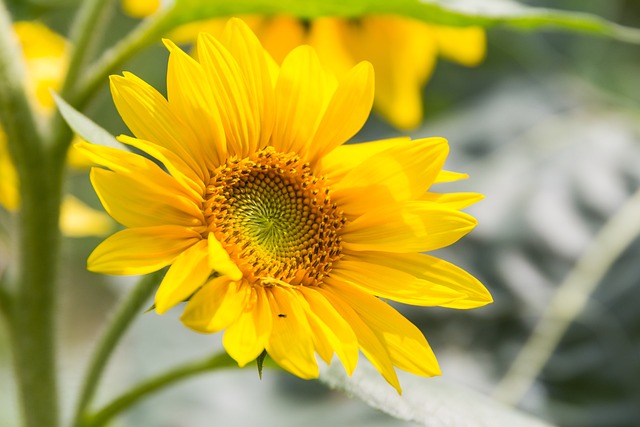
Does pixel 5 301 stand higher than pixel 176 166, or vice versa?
pixel 176 166

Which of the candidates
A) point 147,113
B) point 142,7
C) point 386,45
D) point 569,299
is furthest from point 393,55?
point 147,113

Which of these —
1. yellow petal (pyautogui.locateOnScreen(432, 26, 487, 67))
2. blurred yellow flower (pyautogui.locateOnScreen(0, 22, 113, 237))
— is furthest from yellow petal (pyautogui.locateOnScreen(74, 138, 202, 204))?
yellow petal (pyautogui.locateOnScreen(432, 26, 487, 67))

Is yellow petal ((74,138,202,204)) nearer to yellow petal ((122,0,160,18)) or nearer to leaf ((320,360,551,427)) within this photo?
leaf ((320,360,551,427))

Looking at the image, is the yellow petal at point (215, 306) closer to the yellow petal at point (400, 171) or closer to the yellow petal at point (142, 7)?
the yellow petal at point (400, 171)

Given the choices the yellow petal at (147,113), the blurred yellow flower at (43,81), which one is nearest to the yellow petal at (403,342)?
the yellow petal at (147,113)

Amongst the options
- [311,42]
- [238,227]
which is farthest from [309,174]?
[311,42]

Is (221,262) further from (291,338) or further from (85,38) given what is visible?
(85,38)
